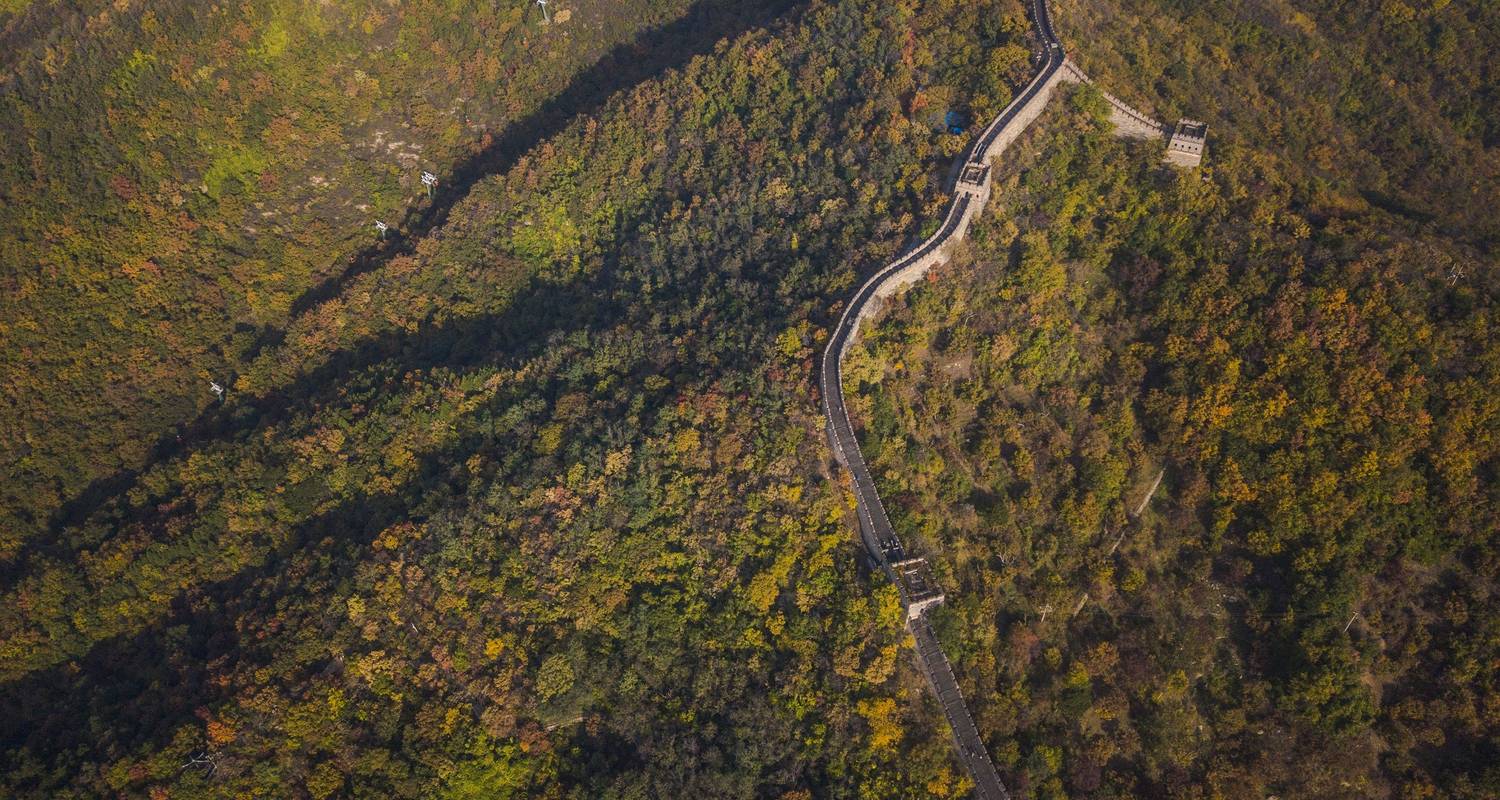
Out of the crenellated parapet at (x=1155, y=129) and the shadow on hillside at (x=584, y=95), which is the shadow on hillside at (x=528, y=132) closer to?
the shadow on hillside at (x=584, y=95)

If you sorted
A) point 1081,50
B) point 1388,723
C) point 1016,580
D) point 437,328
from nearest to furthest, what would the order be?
point 1388,723 < point 1016,580 < point 1081,50 < point 437,328

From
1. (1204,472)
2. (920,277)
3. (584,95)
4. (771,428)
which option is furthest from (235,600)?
(1204,472)

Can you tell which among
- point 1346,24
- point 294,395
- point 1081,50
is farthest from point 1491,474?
point 294,395

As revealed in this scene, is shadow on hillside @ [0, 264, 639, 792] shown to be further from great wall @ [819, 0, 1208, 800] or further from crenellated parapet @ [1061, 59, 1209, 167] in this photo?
crenellated parapet @ [1061, 59, 1209, 167]

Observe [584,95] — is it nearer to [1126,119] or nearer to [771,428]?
[771,428]

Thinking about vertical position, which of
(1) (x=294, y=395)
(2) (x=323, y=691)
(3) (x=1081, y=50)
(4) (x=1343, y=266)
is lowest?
(2) (x=323, y=691)

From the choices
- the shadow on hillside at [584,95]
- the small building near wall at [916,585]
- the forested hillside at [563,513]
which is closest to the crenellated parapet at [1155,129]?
the forested hillside at [563,513]

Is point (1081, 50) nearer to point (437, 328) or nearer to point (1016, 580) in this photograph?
point (1016, 580)
